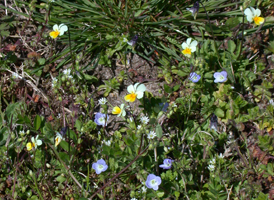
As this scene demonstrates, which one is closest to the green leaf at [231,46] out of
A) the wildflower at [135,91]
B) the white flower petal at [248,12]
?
the white flower petal at [248,12]

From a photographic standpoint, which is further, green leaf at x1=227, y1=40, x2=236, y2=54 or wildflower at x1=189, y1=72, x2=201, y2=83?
green leaf at x1=227, y1=40, x2=236, y2=54

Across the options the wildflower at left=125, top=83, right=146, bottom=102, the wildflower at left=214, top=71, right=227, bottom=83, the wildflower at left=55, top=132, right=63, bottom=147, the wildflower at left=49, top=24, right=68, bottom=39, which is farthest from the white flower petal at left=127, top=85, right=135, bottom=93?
the wildflower at left=49, top=24, right=68, bottom=39

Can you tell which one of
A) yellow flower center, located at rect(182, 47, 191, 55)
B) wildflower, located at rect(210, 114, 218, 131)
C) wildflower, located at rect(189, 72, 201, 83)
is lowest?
wildflower, located at rect(210, 114, 218, 131)

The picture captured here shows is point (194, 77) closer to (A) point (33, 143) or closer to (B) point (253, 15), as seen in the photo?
(B) point (253, 15)

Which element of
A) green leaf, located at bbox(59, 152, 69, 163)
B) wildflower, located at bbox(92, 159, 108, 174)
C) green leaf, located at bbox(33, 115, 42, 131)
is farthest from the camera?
green leaf, located at bbox(33, 115, 42, 131)

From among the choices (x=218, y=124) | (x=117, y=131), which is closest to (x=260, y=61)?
(x=218, y=124)

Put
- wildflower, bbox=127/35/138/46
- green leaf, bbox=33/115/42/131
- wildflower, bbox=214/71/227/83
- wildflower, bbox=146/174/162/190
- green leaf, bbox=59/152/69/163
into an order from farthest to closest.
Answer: wildflower, bbox=127/35/138/46 < wildflower, bbox=214/71/227/83 < green leaf, bbox=33/115/42/131 < green leaf, bbox=59/152/69/163 < wildflower, bbox=146/174/162/190

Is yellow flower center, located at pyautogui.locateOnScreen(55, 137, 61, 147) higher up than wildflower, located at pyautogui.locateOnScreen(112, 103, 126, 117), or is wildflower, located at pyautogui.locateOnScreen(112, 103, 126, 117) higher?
wildflower, located at pyautogui.locateOnScreen(112, 103, 126, 117)

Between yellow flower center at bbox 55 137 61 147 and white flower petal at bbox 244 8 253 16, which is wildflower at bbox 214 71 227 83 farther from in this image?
yellow flower center at bbox 55 137 61 147
